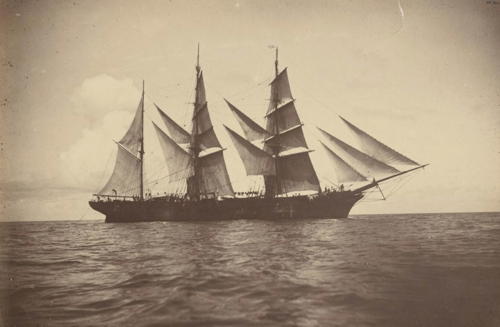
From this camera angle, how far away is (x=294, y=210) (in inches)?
1724

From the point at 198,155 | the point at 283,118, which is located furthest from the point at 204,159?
the point at 283,118

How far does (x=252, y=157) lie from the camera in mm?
44500

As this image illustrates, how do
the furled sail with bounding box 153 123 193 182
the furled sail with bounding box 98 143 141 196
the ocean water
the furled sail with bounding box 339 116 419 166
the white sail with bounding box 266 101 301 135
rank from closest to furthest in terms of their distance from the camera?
the ocean water
the furled sail with bounding box 339 116 419 166
the furled sail with bounding box 98 143 141 196
the furled sail with bounding box 153 123 193 182
the white sail with bounding box 266 101 301 135

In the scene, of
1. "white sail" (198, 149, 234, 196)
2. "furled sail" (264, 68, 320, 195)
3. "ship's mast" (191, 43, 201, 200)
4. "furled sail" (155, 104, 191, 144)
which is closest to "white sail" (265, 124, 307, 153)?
"furled sail" (264, 68, 320, 195)

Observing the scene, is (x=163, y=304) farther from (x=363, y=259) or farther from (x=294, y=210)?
(x=294, y=210)

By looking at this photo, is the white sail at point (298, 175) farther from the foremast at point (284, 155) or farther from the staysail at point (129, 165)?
the staysail at point (129, 165)

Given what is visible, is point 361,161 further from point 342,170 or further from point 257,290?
point 257,290

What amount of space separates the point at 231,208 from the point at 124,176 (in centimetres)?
1350

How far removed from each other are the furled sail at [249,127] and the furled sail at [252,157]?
1.82 metres

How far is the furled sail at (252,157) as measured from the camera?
144ft

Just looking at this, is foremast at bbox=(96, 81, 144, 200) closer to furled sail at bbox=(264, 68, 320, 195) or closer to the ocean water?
furled sail at bbox=(264, 68, 320, 195)

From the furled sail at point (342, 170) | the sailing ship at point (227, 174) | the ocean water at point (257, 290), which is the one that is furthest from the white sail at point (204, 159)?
the ocean water at point (257, 290)

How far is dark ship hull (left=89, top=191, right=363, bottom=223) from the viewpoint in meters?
44.0

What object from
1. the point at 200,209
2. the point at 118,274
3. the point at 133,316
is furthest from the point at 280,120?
the point at 133,316
